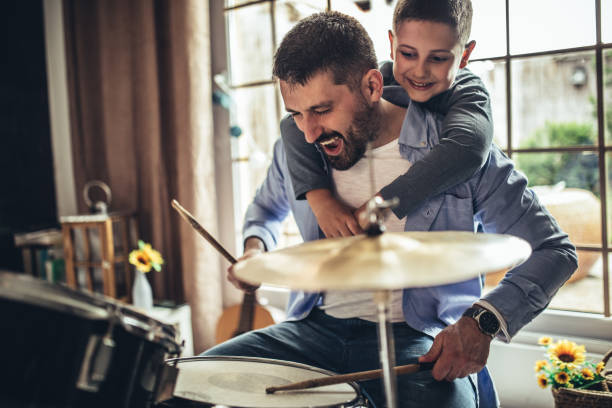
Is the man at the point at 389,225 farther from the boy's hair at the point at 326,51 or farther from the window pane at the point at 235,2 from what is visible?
the window pane at the point at 235,2

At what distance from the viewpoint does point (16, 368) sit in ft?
2.19

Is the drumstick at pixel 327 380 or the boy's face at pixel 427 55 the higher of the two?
the boy's face at pixel 427 55

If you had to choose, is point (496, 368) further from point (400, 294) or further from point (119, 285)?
point (119, 285)

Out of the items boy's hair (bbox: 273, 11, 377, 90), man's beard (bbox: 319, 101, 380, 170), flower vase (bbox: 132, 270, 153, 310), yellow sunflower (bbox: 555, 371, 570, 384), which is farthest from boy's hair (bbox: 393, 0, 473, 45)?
flower vase (bbox: 132, 270, 153, 310)

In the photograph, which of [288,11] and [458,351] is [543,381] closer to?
[458,351]

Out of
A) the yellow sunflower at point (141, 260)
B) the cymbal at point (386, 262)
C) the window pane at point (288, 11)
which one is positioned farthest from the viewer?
the window pane at point (288, 11)

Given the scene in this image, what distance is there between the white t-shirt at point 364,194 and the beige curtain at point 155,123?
875mm

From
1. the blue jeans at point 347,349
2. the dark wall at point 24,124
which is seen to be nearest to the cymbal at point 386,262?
the blue jeans at point 347,349

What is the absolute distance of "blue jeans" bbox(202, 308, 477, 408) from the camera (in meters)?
1.00

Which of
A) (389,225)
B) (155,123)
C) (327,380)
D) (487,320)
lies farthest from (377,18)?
(327,380)

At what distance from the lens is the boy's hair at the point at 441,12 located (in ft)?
3.61

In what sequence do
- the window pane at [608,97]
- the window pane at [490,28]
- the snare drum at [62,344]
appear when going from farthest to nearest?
the window pane at [608,97] < the window pane at [490,28] < the snare drum at [62,344]

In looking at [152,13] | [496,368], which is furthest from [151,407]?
[152,13]

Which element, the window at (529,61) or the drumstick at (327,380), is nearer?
the drumstick at (327,380)
